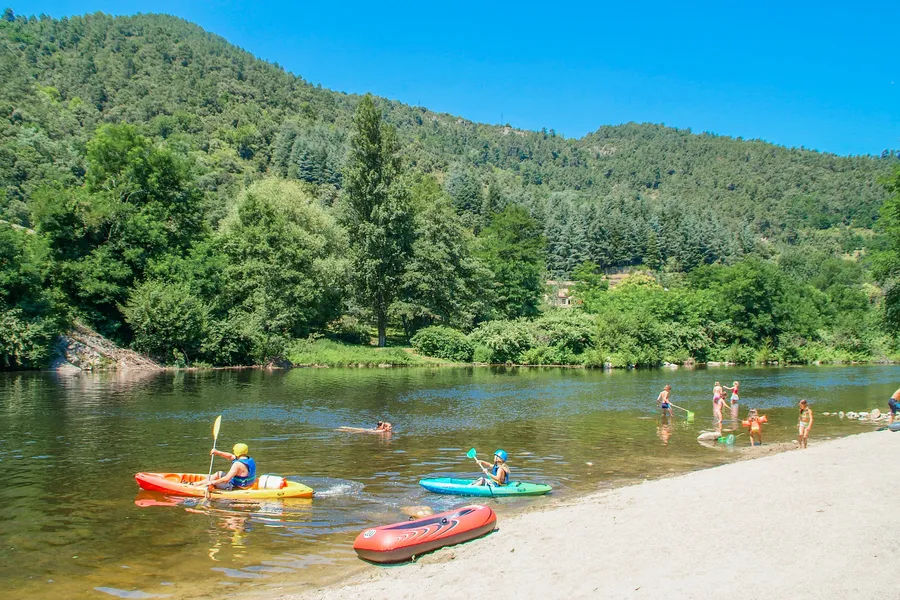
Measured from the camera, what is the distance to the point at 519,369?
56.0 metres

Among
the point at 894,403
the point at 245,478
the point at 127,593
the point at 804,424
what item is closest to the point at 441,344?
the point at 894,403

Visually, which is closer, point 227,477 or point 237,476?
point 227,477

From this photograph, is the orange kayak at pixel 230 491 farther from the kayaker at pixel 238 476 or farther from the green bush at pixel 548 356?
the green bush at pixel 548 356

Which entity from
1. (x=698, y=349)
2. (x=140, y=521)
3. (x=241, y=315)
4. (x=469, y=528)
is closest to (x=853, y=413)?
(x=469, y=528)

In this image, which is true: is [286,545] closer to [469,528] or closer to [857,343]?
[469,528]

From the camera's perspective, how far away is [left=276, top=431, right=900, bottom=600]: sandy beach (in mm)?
8158

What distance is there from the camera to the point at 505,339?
2354 inches

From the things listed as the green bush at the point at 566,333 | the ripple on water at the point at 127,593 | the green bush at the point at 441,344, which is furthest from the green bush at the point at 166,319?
the ripple on water at the point at 127,593

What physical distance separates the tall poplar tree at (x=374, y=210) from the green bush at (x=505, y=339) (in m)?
9.79

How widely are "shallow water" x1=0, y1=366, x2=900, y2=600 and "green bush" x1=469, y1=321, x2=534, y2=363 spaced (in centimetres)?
1541

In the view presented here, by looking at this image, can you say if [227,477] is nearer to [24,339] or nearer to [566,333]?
[24,339]

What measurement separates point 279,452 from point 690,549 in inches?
570

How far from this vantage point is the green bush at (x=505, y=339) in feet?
196

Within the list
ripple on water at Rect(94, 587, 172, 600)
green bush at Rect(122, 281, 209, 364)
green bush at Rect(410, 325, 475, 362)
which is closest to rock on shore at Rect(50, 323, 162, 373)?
green bush at Rect(122, 281, 209, 364)
